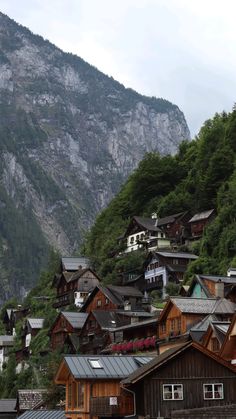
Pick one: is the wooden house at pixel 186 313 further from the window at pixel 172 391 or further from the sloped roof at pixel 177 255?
the sloped roof at pixel 177 255

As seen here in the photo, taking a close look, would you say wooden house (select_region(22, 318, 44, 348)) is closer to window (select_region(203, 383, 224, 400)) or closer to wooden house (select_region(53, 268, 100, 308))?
wooden house (select_region(53, 268, 100, 308))

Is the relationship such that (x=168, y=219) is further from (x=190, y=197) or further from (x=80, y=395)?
(x=80, y=395)

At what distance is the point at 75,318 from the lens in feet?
310

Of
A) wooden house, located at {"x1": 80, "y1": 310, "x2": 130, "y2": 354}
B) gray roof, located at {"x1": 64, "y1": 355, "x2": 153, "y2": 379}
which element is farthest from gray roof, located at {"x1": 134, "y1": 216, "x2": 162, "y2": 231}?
gray roof, located at {"x1": 64, "y1": 355, "x2": 153, "y2": 379}

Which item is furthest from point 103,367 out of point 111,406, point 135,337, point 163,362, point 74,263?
point 74,263

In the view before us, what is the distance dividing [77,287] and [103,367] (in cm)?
6340

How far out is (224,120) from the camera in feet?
482

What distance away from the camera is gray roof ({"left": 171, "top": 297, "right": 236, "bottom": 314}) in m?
60.7

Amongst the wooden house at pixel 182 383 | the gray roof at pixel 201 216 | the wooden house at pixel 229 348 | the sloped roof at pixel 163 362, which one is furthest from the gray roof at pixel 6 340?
the wooden house at pixel 182 383

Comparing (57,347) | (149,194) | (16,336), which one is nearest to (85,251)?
(149,194)

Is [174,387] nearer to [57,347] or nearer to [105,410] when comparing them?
[105,410]

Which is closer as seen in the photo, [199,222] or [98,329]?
[98,329]

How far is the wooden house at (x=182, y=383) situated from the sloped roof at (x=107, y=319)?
130ft

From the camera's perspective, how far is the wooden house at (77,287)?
110500 mm
